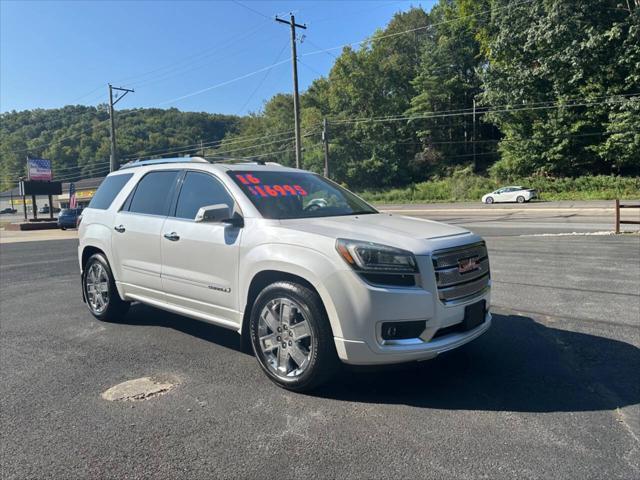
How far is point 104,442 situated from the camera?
9.77 feet

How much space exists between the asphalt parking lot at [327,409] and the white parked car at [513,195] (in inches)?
1435

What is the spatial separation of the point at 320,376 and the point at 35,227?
32.2m

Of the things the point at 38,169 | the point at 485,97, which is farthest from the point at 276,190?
the point at 485,97

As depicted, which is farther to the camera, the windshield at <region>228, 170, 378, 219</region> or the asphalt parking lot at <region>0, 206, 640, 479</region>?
the windshield at <region>228, 170, 378, 219</region>

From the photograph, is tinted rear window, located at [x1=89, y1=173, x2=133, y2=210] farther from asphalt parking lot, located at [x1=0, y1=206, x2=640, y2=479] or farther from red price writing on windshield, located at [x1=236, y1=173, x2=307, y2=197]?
red price writing on windshield, located at [x1=236, y1=173, x2=307, y2=197]

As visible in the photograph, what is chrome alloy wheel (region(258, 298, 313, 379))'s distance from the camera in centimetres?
358

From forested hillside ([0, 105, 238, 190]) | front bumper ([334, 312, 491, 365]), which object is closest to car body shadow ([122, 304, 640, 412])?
front bumper ([334, 312, 491, 365])

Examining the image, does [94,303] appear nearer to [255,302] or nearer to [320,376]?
[255,302]

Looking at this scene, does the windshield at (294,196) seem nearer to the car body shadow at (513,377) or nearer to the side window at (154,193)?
the side window at (154,193)

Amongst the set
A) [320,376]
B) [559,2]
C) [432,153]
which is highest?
[559,2]

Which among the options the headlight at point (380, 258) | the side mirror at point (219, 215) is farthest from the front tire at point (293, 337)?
the side mirror at point (219, 215)

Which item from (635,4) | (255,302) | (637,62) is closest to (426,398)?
(255,302)

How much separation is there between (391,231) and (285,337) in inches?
45.6

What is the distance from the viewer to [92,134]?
7038cm
